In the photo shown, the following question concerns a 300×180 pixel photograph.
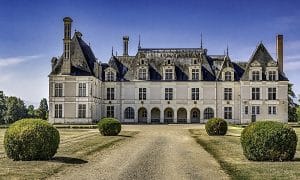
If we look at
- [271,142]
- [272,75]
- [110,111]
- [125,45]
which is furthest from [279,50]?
[271,142]

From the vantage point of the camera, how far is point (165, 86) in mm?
58031

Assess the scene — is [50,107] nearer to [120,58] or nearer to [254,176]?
[120,58]

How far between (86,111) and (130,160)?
119 feet

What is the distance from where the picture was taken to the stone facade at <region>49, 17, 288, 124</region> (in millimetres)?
52094

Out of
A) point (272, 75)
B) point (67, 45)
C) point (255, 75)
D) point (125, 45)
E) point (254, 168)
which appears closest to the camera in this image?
point (254, 168)

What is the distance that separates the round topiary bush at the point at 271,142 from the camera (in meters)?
15.7

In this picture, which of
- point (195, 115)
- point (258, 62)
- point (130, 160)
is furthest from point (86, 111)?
point (130, 160)

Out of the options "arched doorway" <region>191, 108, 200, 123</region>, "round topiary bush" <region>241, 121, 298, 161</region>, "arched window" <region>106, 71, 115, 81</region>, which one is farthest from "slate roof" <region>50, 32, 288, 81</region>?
"round topiary bush" <region>241, 121, 298, 161</region>

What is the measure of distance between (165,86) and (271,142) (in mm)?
42468

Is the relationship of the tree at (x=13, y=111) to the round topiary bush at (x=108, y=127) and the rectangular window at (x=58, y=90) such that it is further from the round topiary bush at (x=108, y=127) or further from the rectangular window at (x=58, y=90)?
the round topiary bush at (x=108, y=127)

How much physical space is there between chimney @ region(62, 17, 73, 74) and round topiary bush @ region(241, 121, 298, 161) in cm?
3766

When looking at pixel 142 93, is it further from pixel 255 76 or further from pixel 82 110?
pixel 255 76

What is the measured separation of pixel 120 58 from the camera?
61.1m

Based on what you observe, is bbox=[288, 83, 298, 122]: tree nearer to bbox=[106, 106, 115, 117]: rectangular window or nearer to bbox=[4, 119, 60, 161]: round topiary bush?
bbox=[106, 106, 115, 117]: rectangular window
